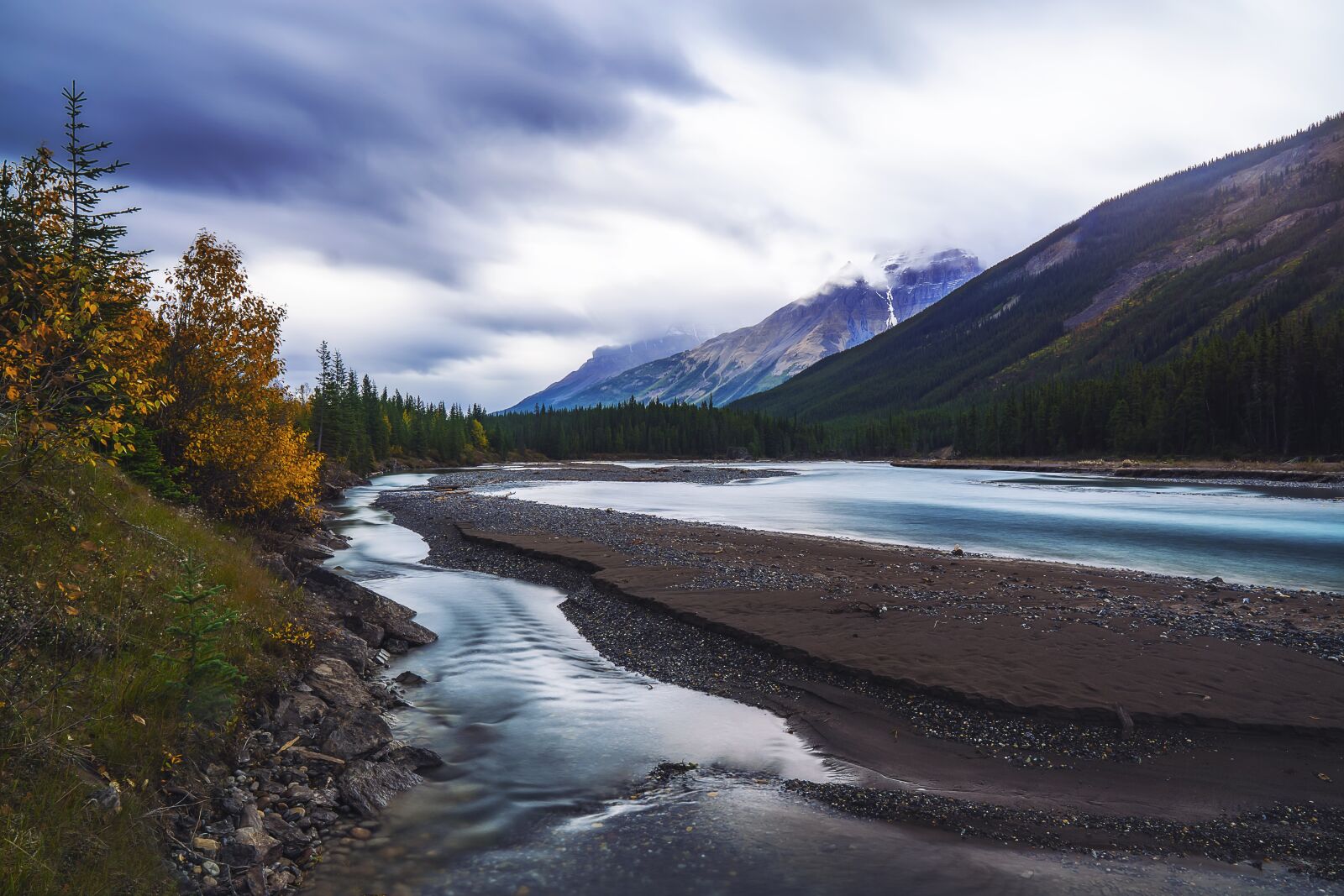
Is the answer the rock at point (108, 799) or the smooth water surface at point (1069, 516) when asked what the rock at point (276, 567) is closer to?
the rock at point (108, 799)

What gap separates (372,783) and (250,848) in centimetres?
214

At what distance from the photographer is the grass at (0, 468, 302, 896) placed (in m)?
5.34

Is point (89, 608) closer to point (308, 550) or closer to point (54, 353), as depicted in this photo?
point (54, 353)

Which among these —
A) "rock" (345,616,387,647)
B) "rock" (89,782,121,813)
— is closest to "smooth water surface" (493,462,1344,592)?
"rock" (345,616,387,647)

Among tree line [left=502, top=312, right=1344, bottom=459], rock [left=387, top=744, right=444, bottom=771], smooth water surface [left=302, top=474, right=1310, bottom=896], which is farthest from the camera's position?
tree line [left=502, top=312, right=1344, bottom=459]

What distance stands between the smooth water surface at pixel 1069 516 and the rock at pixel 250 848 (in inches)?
1202

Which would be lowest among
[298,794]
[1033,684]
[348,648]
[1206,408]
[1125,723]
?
[1125,723]

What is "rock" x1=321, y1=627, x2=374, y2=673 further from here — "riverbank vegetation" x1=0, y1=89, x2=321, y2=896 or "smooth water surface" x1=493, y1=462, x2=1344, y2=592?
"smooth water surface" x1=493, y1=462, x2=1344, y2=592

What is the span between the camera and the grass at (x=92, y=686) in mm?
5336

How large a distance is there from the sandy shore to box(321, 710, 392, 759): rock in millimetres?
6202

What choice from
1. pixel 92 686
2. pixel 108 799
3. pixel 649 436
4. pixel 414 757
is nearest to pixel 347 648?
pixel 414 757

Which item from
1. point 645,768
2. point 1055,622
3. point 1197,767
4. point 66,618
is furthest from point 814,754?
point 66,618

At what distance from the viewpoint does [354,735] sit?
991 cm

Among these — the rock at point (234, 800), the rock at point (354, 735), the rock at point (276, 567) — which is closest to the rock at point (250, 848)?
the rock at point (234, 800)
